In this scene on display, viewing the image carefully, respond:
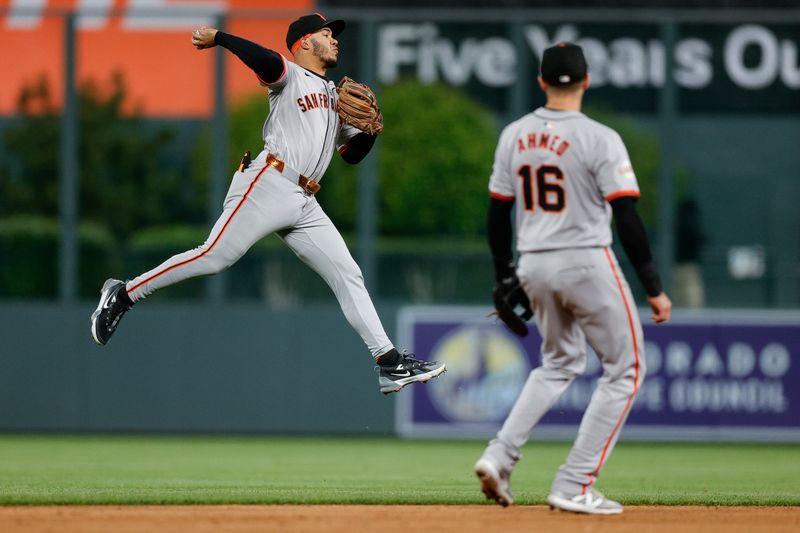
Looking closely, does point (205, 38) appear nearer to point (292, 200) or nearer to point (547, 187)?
point (292, 200)

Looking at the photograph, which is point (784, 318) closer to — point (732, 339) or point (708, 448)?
point (732, 339)

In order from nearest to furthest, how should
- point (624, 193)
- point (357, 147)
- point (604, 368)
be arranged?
point (624, 193)
point (604, 368)
point (357, 147)

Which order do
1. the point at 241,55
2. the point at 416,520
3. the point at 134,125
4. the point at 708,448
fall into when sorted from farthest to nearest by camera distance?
the point at 134,125 < the point at 708,448 < the point at 241,55 < the point at 416,520

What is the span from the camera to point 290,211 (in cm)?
720

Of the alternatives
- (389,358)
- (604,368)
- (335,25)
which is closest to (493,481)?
(604,368)

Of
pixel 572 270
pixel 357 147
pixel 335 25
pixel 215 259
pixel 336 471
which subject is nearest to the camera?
pixel 572 270

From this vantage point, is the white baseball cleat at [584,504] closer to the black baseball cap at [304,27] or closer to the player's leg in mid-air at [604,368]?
the player's leg in mid-air at [604,368]

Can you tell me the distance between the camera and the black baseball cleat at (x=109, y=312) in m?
7.30

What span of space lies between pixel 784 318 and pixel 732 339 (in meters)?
0.51

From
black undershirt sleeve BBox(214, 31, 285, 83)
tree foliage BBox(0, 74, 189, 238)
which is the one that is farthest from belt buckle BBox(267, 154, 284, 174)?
tree foliage BBox(0, 74, 189, 238)

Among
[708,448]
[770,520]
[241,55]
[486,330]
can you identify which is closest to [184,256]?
[241,55]

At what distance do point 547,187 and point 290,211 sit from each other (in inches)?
58.0

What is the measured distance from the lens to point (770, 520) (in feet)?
21.8

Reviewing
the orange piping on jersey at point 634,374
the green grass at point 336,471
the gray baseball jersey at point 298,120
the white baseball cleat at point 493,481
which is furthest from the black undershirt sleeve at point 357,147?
the white baseball cleat at point 493,481
